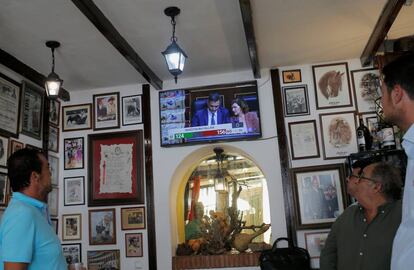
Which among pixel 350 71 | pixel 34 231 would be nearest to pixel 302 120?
pixel 350 71

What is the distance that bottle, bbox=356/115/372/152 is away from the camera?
4367 mm

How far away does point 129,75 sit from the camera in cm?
491

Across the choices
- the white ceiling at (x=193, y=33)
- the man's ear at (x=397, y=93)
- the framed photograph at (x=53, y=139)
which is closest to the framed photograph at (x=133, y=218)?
the framed photograph at (x=53, y=139)

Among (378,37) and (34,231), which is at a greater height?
(378,37)

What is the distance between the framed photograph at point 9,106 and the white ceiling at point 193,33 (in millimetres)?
294

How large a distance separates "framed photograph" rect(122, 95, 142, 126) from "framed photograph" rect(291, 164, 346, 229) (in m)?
1.94

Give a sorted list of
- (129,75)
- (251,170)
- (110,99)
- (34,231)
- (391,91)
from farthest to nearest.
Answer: (251,170)
(110,99)
(129,75)
(34,231)
(391,91)

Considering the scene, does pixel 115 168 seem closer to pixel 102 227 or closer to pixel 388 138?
pixel 102 227

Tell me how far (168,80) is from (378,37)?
2.36 m

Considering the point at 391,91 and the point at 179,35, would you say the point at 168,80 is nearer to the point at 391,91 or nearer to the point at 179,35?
the point at 179,35

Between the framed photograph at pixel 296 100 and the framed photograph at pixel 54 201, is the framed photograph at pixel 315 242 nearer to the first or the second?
the framed photograph at pixel 296 100

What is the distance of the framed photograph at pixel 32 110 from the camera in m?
4.50

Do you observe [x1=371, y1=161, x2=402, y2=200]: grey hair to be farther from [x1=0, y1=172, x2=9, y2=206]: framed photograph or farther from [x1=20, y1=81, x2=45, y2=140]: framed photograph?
[x1=20, y1=81, x2=45, y2=140]: framed photograph

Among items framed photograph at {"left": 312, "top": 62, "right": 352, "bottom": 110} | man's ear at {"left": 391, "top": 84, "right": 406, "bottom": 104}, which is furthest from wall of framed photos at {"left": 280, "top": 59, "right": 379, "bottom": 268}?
man's ear at {"left": 391, "top": 84, "right": 406, "bottom": 104}
